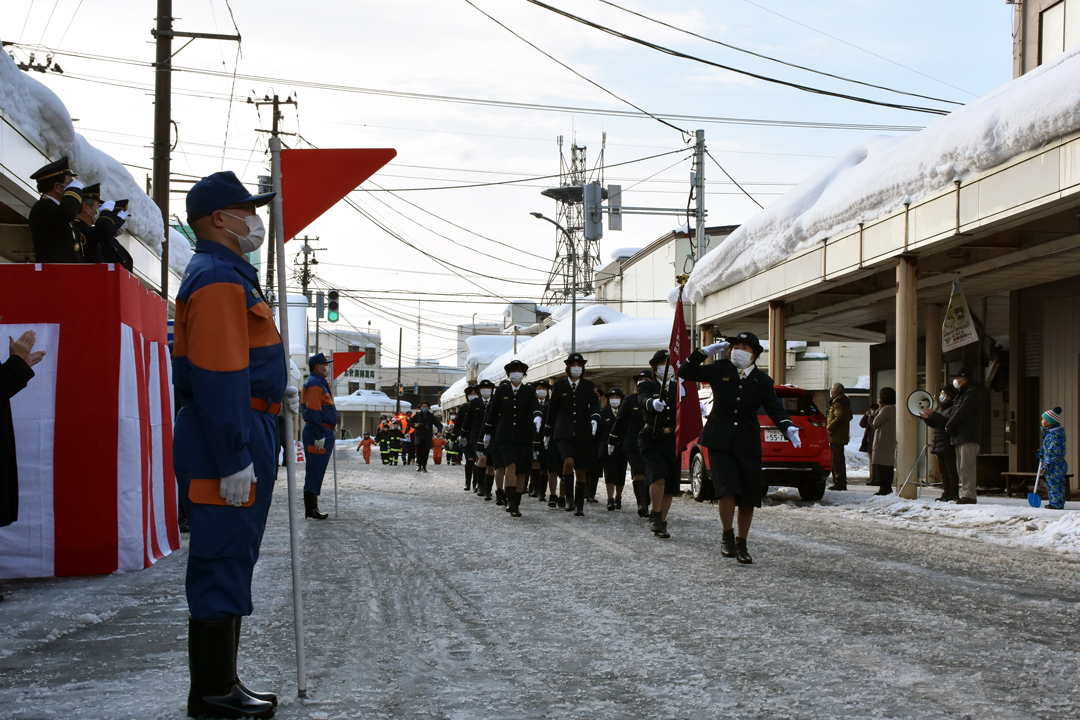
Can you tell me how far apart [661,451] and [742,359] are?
2.61m

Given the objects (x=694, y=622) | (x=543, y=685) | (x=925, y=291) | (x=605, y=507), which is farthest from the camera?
(x=925, y=291)

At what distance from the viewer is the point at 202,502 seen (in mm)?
3775

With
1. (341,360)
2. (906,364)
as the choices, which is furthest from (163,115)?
(906,364)

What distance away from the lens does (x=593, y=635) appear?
5.36 meters

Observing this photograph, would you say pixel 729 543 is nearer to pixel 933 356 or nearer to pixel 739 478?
pixel 739 478

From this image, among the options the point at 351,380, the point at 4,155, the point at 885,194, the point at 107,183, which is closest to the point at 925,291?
the point at 885,194

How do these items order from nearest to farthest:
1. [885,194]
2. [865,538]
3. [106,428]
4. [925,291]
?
[106,428] < [865,538] < [885,194] < [925,291]

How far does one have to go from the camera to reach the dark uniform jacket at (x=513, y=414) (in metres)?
13.3

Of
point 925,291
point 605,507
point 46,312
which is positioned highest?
point 925,291

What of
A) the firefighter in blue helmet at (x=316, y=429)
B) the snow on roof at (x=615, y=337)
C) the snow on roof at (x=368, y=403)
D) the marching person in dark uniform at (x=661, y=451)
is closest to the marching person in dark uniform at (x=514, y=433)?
the firefighter in blue helmet at (x=316, y=429)

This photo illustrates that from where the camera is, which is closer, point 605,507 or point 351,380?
point 605,507

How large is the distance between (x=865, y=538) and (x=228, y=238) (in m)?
8.16

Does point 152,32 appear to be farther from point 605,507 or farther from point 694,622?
point 694,622

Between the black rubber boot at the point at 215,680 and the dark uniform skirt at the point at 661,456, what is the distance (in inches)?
289
